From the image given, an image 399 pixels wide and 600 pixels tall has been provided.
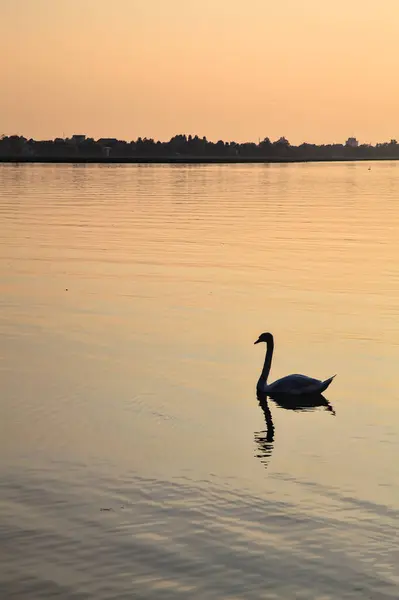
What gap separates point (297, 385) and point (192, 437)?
3435mm

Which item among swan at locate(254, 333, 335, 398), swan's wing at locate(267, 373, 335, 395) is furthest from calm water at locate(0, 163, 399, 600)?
swan's wing at locate(267, 373, 335, 395)

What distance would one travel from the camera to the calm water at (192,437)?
36.4ft

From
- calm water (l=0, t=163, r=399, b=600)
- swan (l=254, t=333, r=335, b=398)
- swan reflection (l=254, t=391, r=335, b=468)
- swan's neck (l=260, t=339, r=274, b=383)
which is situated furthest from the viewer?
swan's neck (l=260, t=339, r=274, b=383)

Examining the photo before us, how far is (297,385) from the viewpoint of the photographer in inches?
738

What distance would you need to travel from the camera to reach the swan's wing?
1858 cm

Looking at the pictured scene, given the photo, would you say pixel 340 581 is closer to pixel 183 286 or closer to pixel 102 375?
pixel 102 375

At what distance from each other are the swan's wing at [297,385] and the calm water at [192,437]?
0.39 meters

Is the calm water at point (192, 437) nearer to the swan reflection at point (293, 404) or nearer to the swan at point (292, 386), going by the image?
the swan reflection at point (293, 404)

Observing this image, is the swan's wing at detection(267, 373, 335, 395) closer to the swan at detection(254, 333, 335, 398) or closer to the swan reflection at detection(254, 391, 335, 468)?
the swan at detection(254, 333, 335, 398)

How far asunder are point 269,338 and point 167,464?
609 cm

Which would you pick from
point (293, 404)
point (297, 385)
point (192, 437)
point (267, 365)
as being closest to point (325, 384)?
point (297, 385)

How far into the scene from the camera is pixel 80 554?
37.2 ft

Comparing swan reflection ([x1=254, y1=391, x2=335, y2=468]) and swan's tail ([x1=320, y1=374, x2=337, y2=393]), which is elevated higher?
swan's tail ([x1=320, y1=374, x2=337, y2=393])

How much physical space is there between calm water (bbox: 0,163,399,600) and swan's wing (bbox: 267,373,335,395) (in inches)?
15.5
